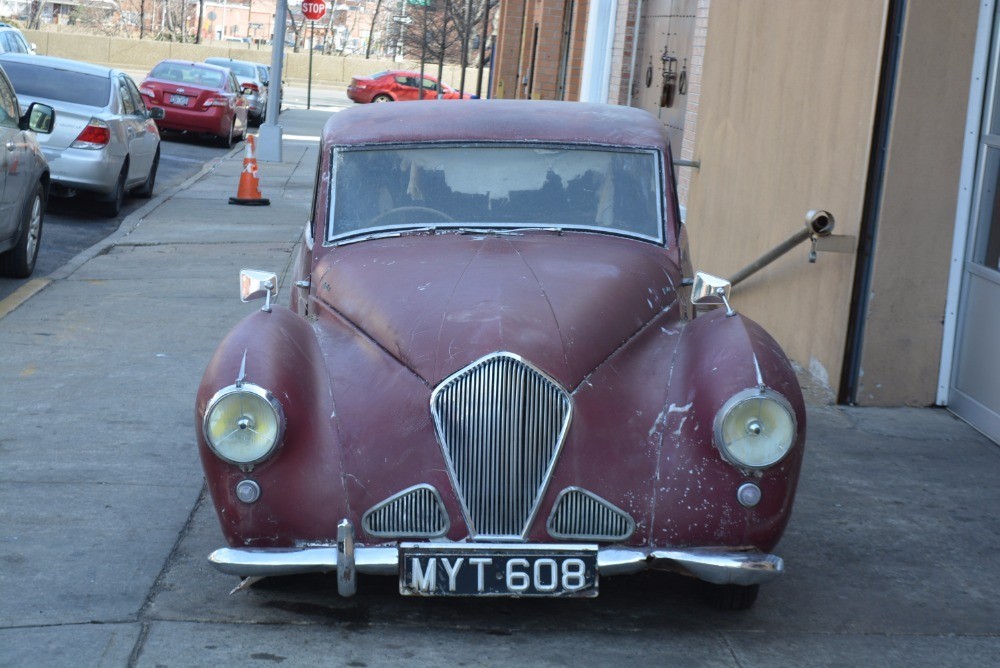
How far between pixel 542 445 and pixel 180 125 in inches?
845

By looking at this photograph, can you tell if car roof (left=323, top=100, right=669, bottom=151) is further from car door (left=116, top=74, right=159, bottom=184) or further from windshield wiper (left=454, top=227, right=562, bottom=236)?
car door (left=116, top=74, right=159, bottom=184)

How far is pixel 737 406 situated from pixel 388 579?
139 cm

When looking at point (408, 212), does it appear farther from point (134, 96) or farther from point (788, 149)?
point (134, 96)

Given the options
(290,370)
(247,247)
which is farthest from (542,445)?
(247,247)

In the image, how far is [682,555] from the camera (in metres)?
3.92

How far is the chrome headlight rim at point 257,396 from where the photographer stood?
13.1 feet

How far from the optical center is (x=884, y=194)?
7.07 metres

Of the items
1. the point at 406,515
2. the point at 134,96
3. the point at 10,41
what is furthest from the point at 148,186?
the point at 406,515

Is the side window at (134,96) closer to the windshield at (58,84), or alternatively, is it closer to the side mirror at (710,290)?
the windshield at (58,84)

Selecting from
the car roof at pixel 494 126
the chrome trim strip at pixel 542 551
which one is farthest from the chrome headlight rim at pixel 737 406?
the car roof at pixel 494 126

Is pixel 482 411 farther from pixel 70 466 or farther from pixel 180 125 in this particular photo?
pixel 180 125

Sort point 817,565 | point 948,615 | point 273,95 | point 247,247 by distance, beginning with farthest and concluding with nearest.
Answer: point 273,95 → point 247,247 → point 817,565 → point 948,615

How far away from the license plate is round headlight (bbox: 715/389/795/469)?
0.57 metres

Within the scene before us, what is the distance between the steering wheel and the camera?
212 inches
